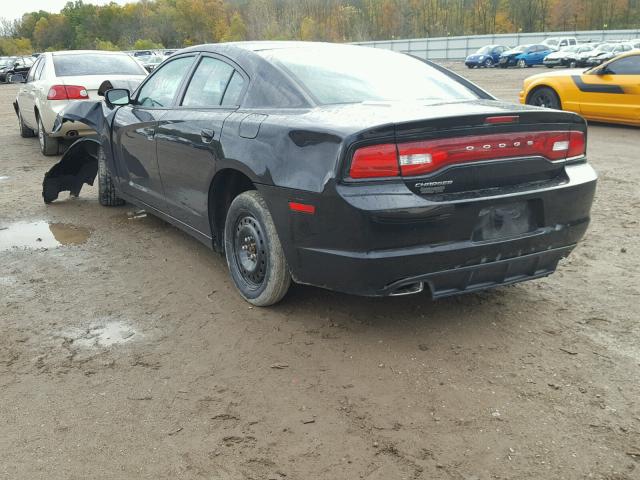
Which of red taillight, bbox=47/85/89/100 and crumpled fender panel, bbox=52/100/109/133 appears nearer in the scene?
crumpled fender panel, bbox=52/100/109/133

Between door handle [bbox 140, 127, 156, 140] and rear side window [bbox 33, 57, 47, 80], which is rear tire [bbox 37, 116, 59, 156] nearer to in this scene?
rear side window [bbox 33, 57, 47, 80]

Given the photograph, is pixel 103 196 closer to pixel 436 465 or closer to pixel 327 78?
pixel 327 78

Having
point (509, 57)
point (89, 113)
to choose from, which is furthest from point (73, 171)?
point (509, 57)

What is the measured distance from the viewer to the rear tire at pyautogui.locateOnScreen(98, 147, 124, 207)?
6383 millimetres

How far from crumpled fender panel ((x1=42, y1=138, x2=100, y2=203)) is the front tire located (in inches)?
126

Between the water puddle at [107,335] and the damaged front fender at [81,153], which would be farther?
the damaged front fender at [81,153]

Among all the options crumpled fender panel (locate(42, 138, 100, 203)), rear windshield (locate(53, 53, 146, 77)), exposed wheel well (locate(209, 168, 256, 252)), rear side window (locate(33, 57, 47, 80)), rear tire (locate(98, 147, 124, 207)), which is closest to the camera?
exposed wheel well (locate(209, 168, 256, 252))

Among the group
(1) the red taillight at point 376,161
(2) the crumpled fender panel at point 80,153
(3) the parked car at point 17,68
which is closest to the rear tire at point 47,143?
(2) the crumpled fender panel at point 80,153

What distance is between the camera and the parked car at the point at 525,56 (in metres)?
40.2

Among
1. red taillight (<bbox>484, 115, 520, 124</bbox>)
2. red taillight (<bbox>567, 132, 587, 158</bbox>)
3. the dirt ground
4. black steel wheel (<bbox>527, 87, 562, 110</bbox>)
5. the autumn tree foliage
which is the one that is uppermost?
the autumn tree foliage

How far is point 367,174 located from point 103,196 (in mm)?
4373

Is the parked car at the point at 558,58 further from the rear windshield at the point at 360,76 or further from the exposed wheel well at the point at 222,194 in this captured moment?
the exposed wheel well at the point at 222,194

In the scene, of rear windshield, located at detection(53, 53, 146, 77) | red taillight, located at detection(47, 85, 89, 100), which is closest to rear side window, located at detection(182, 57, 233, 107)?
red taillight, located at detection(47, 85, 89, 100)

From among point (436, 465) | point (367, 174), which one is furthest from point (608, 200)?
point (436, 465)
